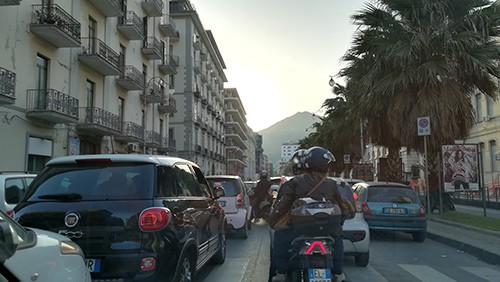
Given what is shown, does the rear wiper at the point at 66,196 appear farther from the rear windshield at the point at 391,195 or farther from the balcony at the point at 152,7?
the balcony at the point at 152,7

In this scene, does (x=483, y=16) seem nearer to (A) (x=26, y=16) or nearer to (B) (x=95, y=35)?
(A) (x=26, y=16)

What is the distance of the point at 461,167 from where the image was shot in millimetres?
13844

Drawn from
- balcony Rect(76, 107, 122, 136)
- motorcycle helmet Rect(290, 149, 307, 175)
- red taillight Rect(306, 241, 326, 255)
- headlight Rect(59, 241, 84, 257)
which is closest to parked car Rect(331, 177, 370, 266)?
motorcycle helmet Rect(290, 149, 307, 175)

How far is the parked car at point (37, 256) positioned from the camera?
2184 mm

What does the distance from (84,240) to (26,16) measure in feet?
55.0

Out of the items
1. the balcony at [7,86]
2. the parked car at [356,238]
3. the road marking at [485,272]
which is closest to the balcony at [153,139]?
the balcony at [7,86]

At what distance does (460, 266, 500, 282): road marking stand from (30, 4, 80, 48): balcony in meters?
17.6

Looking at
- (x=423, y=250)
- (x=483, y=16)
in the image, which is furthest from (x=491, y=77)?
(x=423, y=250)

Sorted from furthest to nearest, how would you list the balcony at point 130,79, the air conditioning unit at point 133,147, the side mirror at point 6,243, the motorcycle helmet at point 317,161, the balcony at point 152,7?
the balcony at point 152,7, the air conditioning unit at point 133,147, the balcony at point 130,79, the motorcycle helmet at point 317,161, the side mirror at point 6,243

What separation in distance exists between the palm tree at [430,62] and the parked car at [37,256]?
45.2 feet

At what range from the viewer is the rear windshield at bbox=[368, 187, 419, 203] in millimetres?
10422

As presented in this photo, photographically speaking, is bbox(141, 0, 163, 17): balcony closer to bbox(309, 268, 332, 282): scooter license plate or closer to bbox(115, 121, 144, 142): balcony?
bbox(115, 121, 144, 142): balcony

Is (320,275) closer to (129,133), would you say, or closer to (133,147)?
(129,133)

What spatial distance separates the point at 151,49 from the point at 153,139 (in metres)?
7.15
